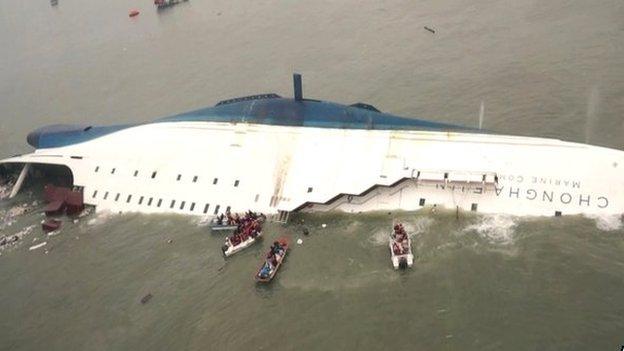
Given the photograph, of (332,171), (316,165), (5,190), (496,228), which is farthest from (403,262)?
(5,190)

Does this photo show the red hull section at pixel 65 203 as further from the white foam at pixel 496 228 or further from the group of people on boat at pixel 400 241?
the white foam at pixel 496 228

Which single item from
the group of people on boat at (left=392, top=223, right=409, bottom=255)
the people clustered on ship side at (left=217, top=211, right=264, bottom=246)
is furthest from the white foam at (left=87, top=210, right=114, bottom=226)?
the group of people on boat at (left=392, top=223, right=409, bottom=255)

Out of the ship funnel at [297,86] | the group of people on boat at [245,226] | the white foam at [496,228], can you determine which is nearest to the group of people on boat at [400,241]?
the white foam at [496,228]

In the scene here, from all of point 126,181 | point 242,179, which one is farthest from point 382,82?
point 126,181

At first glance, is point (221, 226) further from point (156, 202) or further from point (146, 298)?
point (146, 298)

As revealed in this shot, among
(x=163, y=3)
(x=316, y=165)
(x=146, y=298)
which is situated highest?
(x=163, y=3)

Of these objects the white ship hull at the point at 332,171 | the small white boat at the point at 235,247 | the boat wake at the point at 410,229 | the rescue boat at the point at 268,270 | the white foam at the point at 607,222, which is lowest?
the rescue boat at the point at 268,270

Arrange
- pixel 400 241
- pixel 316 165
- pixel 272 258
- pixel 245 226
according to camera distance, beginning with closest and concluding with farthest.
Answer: pixel 400 241 → pixel 272 258 → pixel 245 226 → pixel 316 165
